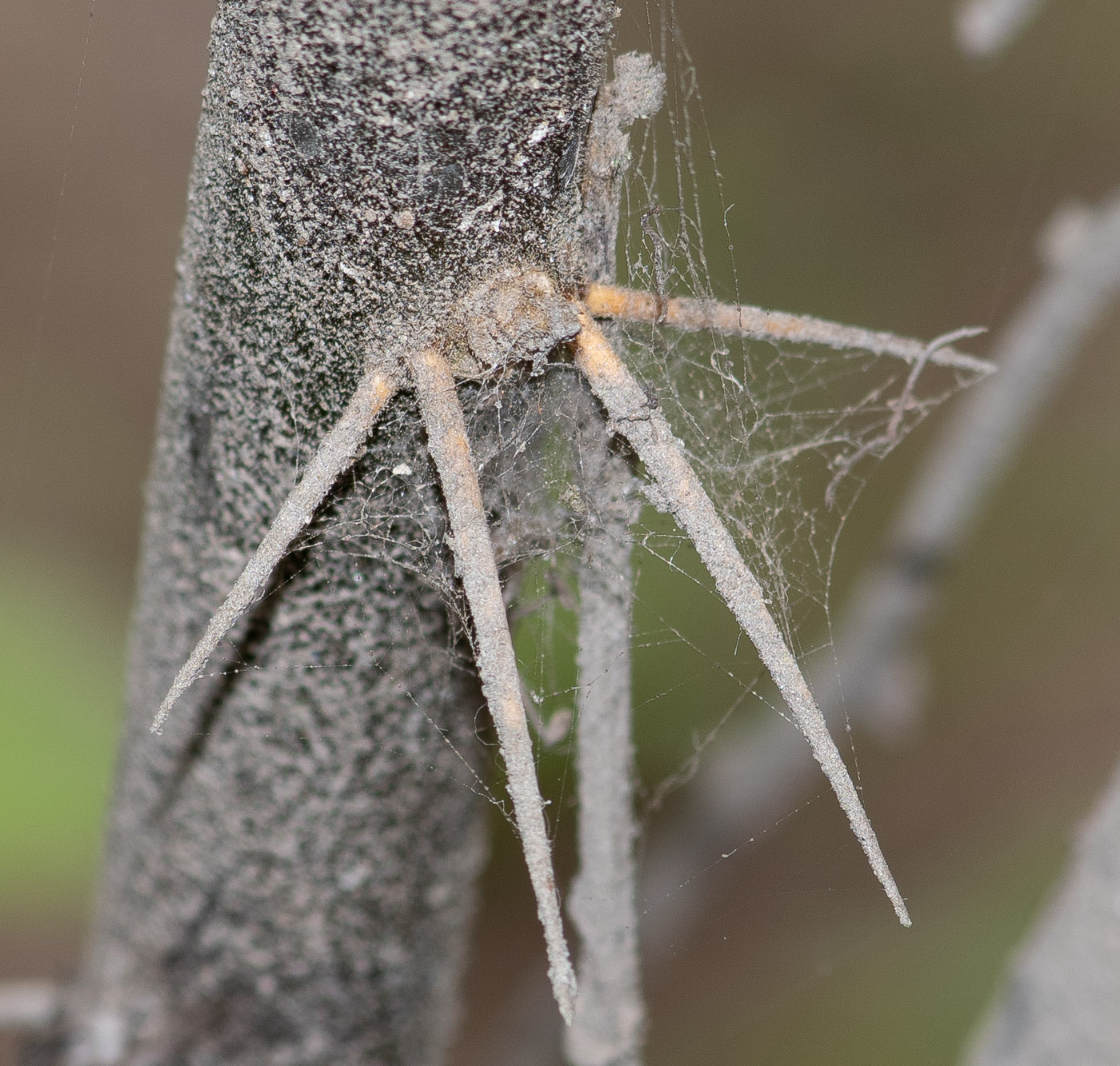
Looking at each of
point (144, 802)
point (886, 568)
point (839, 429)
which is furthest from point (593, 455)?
point (839, 429)

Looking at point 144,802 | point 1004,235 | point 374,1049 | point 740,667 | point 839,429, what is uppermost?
point 1004,235

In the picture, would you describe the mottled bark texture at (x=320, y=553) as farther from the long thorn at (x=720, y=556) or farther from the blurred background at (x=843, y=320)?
the blurred background at (x=843, y=320)

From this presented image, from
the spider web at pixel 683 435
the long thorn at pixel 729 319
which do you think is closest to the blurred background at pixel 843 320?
the spider web at pixel 683 435

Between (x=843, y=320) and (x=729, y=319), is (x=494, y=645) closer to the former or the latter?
(x=729, y=319)

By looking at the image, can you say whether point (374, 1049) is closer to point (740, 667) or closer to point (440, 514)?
point (440, 514)

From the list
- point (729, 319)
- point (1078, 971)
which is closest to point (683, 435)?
point (729, 319)

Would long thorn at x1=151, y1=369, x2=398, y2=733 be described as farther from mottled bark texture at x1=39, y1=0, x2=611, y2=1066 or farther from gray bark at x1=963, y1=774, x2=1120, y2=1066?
gray bark at x1=963, y1=774, x2=1120, y2=1066
